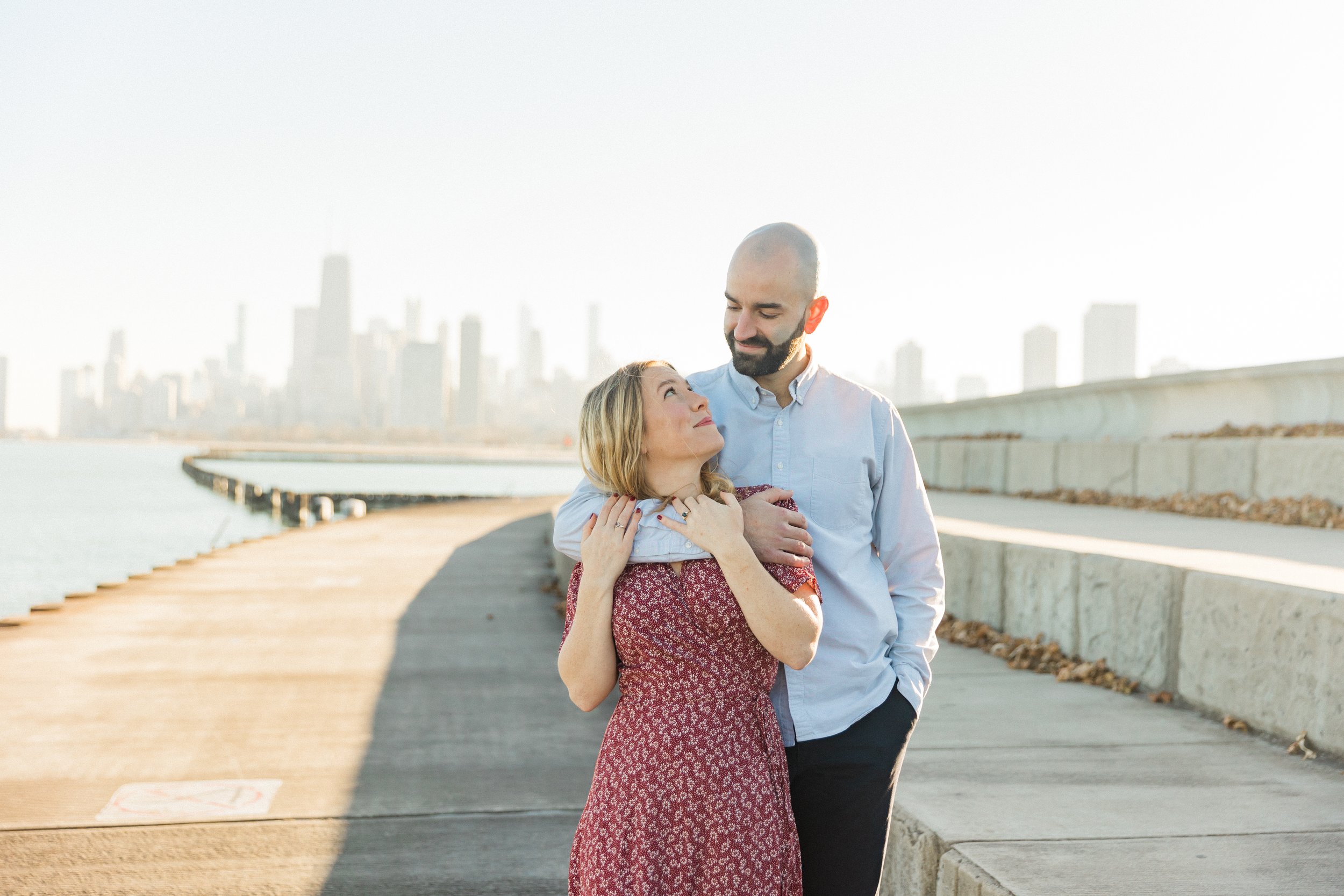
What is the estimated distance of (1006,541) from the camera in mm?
5953

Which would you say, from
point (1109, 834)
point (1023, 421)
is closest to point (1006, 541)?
point (1109, 834)

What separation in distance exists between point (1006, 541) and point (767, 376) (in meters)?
3.97

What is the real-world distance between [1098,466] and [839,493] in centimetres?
850

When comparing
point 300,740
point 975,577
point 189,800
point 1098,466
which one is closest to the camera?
point 189,800

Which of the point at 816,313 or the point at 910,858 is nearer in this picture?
the point at 816,313

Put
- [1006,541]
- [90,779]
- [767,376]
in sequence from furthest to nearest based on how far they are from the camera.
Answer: [1006,541] → [90,779] → [767,376]

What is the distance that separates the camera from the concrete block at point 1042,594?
207 inches

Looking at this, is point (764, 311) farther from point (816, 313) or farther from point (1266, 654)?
point (1266, 654)

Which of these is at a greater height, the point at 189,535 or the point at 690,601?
the point at 690,601

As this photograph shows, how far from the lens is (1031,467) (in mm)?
11516

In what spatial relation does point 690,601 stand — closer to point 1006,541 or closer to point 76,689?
point 1006,541

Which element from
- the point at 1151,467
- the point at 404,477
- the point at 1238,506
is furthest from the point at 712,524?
the point at 404,477

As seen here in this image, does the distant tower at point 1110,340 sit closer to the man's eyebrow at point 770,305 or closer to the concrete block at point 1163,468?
the concrete block at point 1163,468

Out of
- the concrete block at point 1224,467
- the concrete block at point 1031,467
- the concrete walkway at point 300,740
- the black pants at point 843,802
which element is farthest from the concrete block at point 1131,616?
the concrete block at point 1031,467
